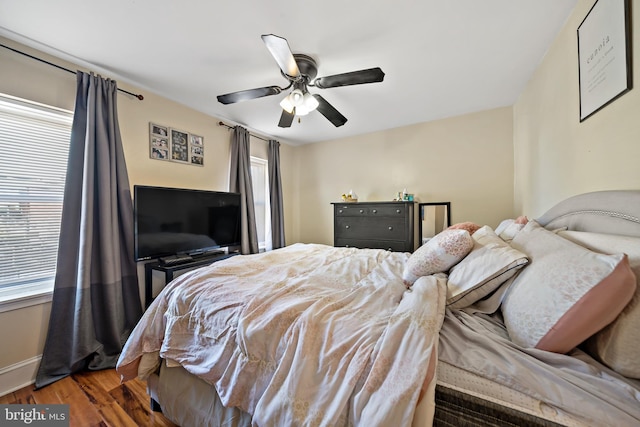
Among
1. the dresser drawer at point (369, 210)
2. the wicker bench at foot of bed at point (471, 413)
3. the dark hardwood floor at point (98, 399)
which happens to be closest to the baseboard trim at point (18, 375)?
the dark hardwood floor at point (98, 399)

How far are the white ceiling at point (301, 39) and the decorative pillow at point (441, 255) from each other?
140 centimetres

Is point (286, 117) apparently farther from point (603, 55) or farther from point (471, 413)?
point (471, 413)

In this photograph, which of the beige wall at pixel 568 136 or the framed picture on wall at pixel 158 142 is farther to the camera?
the framed picture on wall at pixel 158 142

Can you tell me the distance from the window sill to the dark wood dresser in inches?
113

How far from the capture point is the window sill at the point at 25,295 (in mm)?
1597

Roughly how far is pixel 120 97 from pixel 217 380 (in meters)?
2.60

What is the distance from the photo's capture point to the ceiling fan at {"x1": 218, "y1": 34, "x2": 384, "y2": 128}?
1562 millimetres

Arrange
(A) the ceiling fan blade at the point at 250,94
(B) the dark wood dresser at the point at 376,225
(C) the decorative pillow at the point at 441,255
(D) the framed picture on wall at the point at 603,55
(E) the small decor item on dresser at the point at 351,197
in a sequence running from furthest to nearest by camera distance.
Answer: (E) the small decor item on dresser at the point at 351,197
(B) the dark wood dresser at the point at 376,225
(A) the ceiling fan blade at the point at 250,94
(C) the decorative pillow at the point at 441,255
(D) the framed picture on wall at the point at 603,55

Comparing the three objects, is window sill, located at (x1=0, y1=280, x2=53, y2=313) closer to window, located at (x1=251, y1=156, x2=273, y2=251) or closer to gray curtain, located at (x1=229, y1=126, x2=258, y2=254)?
gray curtain, located at (x1=229, y1=126, x2=258, y2=254)

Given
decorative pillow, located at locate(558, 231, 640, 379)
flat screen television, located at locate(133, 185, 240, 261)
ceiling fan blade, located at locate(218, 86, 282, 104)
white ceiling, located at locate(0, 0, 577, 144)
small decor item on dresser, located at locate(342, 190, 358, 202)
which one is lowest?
decorative pillow, located at locate(558, 231, 640, 379)

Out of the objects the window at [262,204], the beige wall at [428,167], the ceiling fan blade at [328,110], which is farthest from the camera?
the window at [262,204]

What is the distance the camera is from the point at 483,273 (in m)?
0.95

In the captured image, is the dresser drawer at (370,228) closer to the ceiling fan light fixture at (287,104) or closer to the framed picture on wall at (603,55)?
the ceiling fan light fixture at (287,104)

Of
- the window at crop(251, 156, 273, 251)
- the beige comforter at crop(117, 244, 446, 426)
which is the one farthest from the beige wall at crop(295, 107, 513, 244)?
the beige comforter at crop(117, 244, 446, 426)
